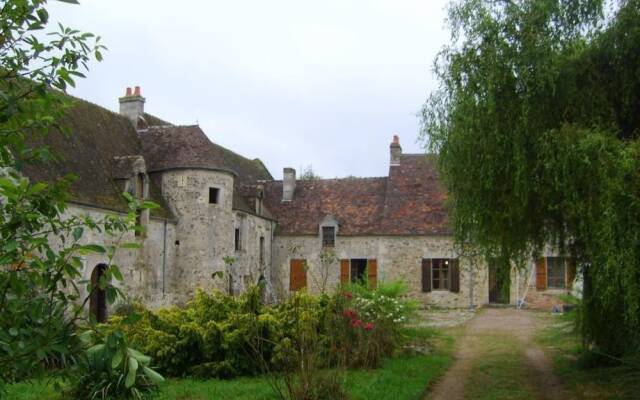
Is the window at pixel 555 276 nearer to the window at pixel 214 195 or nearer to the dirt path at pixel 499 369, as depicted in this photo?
the dirt path at pixel 499 369

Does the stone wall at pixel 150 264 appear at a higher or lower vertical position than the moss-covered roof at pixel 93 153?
lower

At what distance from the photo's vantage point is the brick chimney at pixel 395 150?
91.7 feet

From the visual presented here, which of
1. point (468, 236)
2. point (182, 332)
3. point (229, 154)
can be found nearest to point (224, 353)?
point (182, 332)

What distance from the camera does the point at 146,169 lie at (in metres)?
20.3

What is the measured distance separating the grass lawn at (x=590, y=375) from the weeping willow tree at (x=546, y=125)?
1.29ft

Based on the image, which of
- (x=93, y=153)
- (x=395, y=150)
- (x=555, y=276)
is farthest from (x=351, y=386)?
(x=395, y=150)

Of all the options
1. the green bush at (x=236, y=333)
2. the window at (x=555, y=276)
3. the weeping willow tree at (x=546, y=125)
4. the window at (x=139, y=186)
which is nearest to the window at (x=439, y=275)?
the window at (x=555, y=276)

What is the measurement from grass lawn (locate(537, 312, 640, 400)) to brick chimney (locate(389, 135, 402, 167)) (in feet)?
49.0

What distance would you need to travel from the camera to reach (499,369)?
36.9ft

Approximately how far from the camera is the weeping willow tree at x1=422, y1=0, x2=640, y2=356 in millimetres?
7895

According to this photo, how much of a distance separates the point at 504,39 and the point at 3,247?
26.0 ft

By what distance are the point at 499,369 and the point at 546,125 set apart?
4.67 m

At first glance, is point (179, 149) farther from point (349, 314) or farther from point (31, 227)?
point (31, 227)

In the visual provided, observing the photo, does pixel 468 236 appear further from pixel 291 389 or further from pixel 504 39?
pixel 291 389
